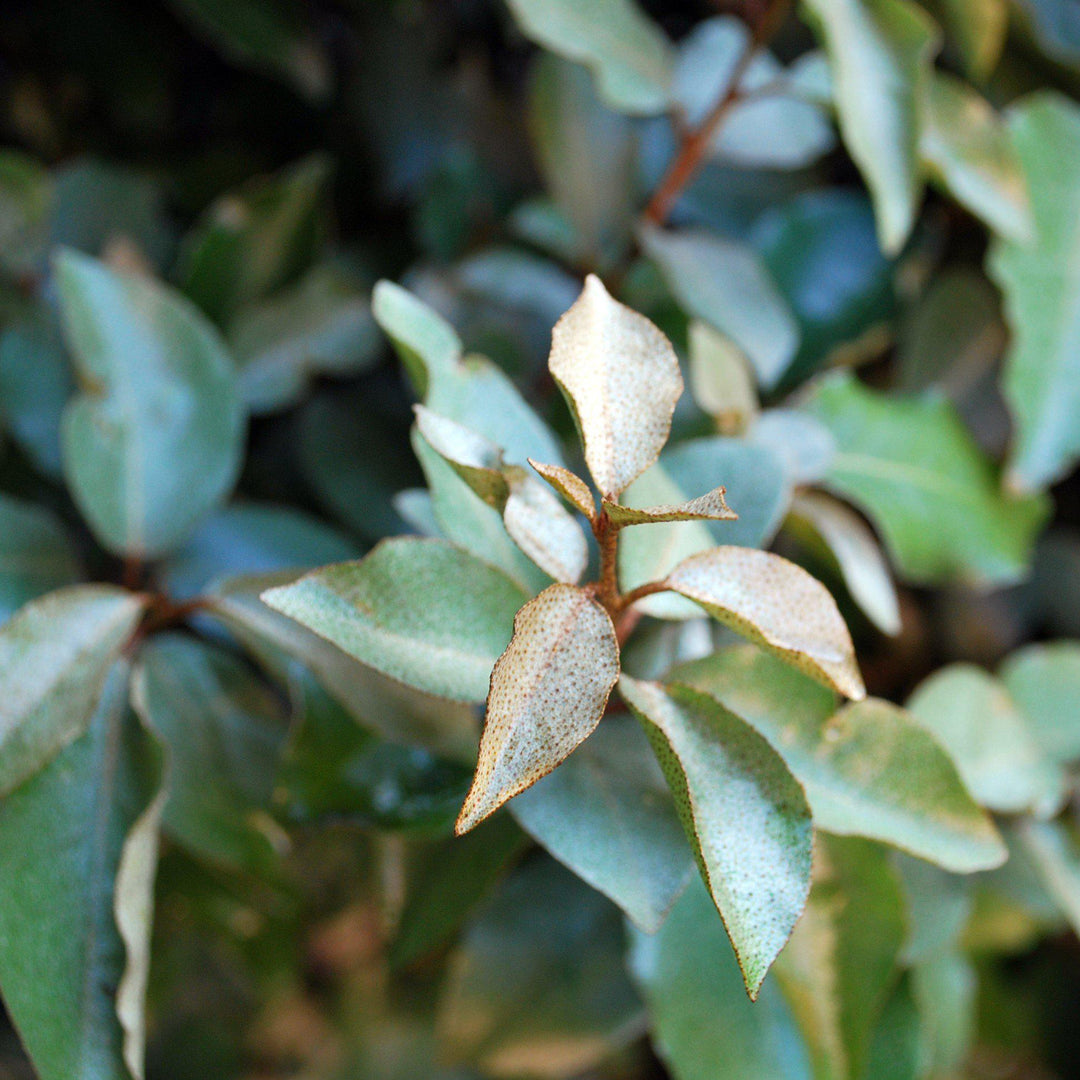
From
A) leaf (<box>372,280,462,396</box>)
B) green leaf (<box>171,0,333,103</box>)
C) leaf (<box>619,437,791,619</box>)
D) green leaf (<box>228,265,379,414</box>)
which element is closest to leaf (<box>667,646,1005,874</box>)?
leaf (<box>619,437,791,619</box>)

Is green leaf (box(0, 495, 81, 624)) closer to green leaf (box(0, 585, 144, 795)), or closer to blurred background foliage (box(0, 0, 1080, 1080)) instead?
blurred background foliage (box(0, 0, 1080, 1080))

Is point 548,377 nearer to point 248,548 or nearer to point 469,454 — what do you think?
point 248,548

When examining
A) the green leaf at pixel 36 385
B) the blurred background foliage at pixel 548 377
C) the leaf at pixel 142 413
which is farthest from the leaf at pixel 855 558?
the green leaf at pixel 36 385

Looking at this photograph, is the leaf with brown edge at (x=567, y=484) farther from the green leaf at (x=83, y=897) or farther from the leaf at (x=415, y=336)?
the green leaf at (x=83, y=897)

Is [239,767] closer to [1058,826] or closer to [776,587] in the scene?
[776,587]

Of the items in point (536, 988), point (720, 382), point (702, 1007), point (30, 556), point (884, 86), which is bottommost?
point (536, 988)

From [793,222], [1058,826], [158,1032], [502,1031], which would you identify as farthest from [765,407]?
[158,1032]

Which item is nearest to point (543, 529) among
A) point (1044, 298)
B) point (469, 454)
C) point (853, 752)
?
point (469, 454)
